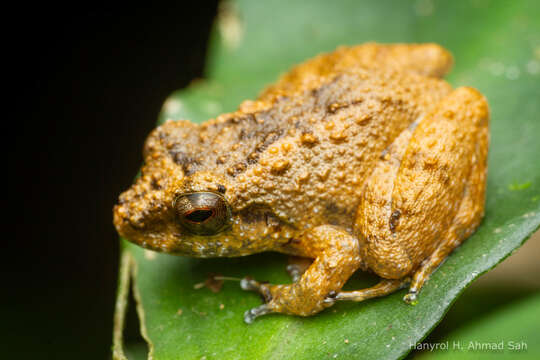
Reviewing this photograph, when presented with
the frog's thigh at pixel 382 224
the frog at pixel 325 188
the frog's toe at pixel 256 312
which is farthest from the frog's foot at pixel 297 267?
the frog's thigh at pixel 382 224

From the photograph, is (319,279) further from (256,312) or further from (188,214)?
(188,214)

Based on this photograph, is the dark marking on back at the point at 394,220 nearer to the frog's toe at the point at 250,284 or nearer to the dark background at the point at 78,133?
the frog's toe at the point at 250,284

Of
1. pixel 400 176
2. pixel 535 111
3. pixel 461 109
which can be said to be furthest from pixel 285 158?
pixel 535 111

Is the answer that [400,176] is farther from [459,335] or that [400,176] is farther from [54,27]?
[54,27]

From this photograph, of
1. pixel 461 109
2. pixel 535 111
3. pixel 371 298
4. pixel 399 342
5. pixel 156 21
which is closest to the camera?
pixel 399 342

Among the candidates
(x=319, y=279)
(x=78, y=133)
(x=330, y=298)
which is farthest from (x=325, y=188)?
(x=78, y=133)

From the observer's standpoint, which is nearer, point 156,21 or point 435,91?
point 435,91

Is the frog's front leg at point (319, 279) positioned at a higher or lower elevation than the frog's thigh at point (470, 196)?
lower
